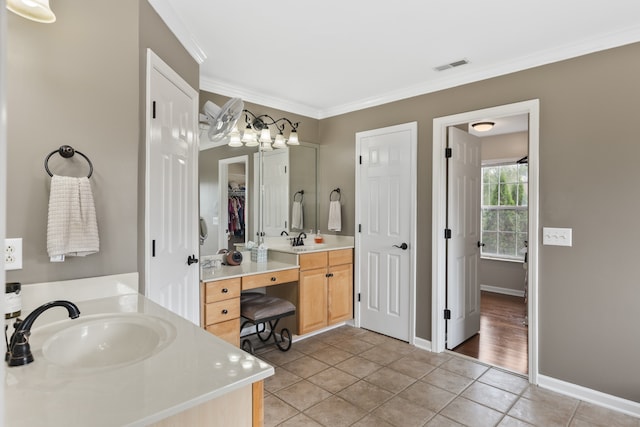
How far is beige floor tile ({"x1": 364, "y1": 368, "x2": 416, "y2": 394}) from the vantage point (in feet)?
8.46

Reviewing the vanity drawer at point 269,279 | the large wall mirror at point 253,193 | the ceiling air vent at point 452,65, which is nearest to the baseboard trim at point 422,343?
the vanity drawer at point 269,279

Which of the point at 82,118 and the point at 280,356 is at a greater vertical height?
the point at 82,118

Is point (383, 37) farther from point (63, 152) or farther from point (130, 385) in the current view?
point (130, 385)

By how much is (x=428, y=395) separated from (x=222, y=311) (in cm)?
162

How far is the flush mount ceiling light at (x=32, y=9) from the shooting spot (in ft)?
3.86

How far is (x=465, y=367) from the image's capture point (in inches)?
114

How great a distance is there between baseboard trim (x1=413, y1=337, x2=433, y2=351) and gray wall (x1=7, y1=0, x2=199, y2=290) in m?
2.59

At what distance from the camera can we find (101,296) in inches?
60.3

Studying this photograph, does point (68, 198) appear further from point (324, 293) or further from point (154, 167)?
point (324, 293)

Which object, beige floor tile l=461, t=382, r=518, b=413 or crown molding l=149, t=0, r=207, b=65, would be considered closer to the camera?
crown molding l=149, t=0, r=207, b=65

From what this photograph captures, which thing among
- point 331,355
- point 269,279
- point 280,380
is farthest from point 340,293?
point 280,380

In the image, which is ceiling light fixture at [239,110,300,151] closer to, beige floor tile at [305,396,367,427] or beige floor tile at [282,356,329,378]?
beige floor tile at [282,356,329,378]

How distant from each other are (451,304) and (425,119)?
5.70 ft

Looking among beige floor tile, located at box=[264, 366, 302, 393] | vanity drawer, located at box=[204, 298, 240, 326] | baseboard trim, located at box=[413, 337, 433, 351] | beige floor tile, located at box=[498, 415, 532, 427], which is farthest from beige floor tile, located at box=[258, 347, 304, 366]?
beige floor tile, located at box=[498, 415, 532, 427]
